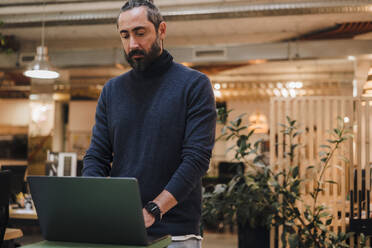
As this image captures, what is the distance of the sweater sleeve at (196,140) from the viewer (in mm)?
1162

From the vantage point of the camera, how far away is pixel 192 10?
19.9 ft

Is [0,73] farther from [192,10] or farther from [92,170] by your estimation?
[92,170]

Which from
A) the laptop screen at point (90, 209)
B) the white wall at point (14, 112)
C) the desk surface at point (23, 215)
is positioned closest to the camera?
the laptop screen at point (90, 209)

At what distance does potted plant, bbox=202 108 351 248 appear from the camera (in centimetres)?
448

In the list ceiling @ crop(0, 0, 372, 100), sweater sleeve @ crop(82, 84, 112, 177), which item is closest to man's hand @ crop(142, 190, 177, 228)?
sweater sleeve @ crop(82, 84, 112, 177)

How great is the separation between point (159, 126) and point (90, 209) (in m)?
0.35

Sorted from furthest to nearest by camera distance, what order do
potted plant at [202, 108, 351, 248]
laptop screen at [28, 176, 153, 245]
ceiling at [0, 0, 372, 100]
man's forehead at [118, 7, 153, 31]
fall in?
ceiling at [0, 0, 372, 100]
potted plant at [202, 108, 351, 248]
man's forehead at [118, 7, 153, 31]
laptop screen at [28, 176, 153, 245]

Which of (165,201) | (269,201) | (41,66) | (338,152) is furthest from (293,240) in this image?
(165,201)

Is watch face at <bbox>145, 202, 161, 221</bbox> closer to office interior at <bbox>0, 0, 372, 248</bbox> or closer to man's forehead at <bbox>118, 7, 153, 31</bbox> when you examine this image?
man's forehead at <bbox>118, 7, 153, 31</bbox>

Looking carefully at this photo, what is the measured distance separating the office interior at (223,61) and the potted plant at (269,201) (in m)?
0.30

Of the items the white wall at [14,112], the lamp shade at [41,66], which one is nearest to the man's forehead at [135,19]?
the lamp shade at [41,66]

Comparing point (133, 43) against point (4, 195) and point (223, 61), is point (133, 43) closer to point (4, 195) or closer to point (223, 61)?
point (4, 195)

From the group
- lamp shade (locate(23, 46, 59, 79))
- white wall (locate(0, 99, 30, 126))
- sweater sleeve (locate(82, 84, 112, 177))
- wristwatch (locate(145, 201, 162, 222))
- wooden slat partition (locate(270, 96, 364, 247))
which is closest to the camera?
wristwatch (locate(145, 201, 162, 222))

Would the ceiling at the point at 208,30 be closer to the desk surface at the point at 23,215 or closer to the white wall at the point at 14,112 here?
the white wall at the point at 14,112
